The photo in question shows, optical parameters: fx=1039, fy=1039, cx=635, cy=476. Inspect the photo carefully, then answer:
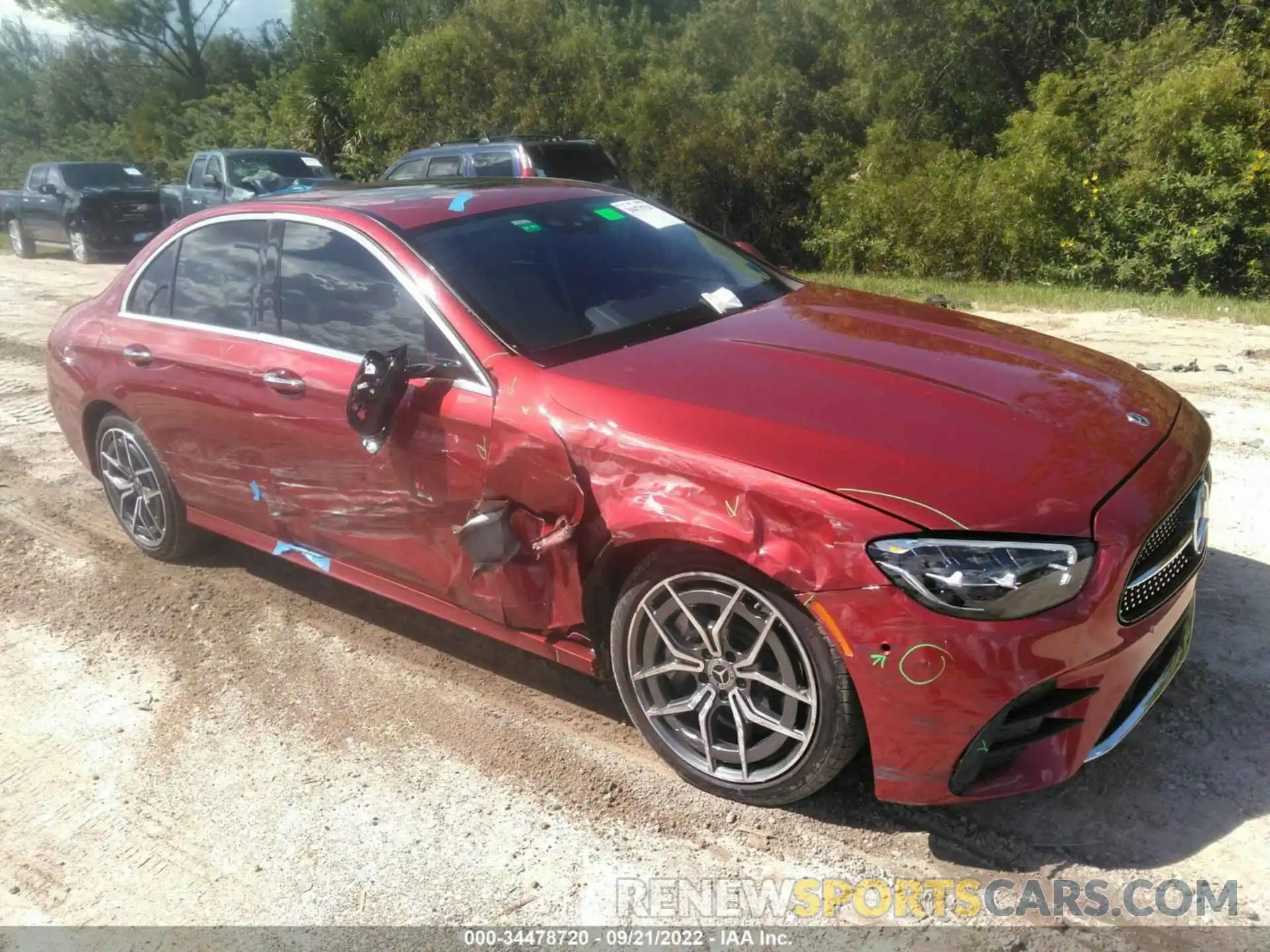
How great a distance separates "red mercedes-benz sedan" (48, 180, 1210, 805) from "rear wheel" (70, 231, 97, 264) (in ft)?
54.8

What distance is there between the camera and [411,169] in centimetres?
1415

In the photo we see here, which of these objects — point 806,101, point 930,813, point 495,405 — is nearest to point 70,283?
point 806,101

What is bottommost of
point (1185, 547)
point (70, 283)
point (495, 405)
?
point (70, 283)

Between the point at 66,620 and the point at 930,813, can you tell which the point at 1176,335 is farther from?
the point at 66,620

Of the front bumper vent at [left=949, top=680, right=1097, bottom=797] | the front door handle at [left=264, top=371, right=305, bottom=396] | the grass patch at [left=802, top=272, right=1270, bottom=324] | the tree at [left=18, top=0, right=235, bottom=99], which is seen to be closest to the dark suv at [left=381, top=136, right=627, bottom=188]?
the grass patch at [left=802, top=272, right=1270, bottom=324]

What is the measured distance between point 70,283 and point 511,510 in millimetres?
15593

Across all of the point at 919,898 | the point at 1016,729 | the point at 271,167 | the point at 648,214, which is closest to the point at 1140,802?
the point at 1016,729

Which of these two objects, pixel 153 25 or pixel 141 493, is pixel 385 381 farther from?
pixel 153 25

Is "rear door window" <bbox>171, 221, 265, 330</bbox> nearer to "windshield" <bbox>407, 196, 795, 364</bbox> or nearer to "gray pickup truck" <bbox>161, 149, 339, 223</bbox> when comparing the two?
"windshield" <bbox>407, 196, 795, 364</bbox>

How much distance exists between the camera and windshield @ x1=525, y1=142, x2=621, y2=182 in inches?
510

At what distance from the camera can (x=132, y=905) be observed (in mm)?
2949

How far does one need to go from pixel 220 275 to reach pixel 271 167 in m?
14.3

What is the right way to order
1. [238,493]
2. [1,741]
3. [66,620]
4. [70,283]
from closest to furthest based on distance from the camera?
[1,741] < [238,493] < [66,620] < [70,283]

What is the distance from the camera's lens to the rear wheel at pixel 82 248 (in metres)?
19.0
